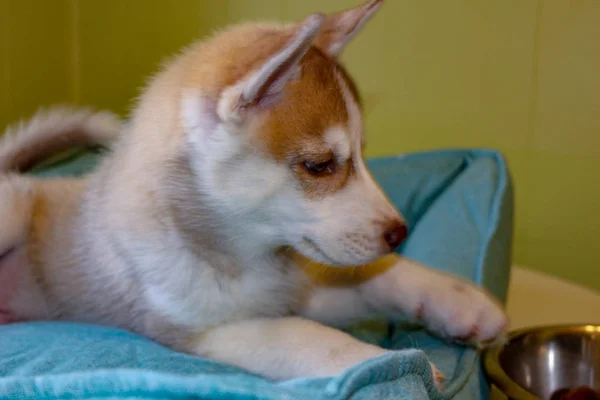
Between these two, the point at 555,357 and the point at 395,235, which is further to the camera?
the point at 555,357

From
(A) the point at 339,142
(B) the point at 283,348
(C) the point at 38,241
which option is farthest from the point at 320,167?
(C) the point at 38,241

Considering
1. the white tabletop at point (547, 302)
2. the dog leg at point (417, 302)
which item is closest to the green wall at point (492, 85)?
the white tabletop at point (547, 302)

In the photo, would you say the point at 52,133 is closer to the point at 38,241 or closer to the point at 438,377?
the point at 38,241

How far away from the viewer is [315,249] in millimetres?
872

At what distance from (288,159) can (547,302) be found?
80 cm

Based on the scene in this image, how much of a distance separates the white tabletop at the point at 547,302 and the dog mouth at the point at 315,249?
0.54 meters

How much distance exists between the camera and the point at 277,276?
0.96 metres

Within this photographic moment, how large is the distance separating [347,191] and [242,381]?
0.30 metres

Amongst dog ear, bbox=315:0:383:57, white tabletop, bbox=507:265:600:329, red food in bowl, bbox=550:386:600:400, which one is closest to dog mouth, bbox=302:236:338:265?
dog ear, bbox=315:0:383:57

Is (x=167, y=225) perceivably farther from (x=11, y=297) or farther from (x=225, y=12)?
(x=225, y=12)

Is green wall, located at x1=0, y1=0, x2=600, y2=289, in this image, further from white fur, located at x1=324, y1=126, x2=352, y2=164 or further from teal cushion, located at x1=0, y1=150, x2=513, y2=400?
white fur, located at x1=324, y1=126, x2=352, y2=164

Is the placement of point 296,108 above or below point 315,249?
above

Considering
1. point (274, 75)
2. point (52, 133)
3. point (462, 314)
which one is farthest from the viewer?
point (52, 133)

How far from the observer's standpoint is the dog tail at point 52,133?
1.32 metres
